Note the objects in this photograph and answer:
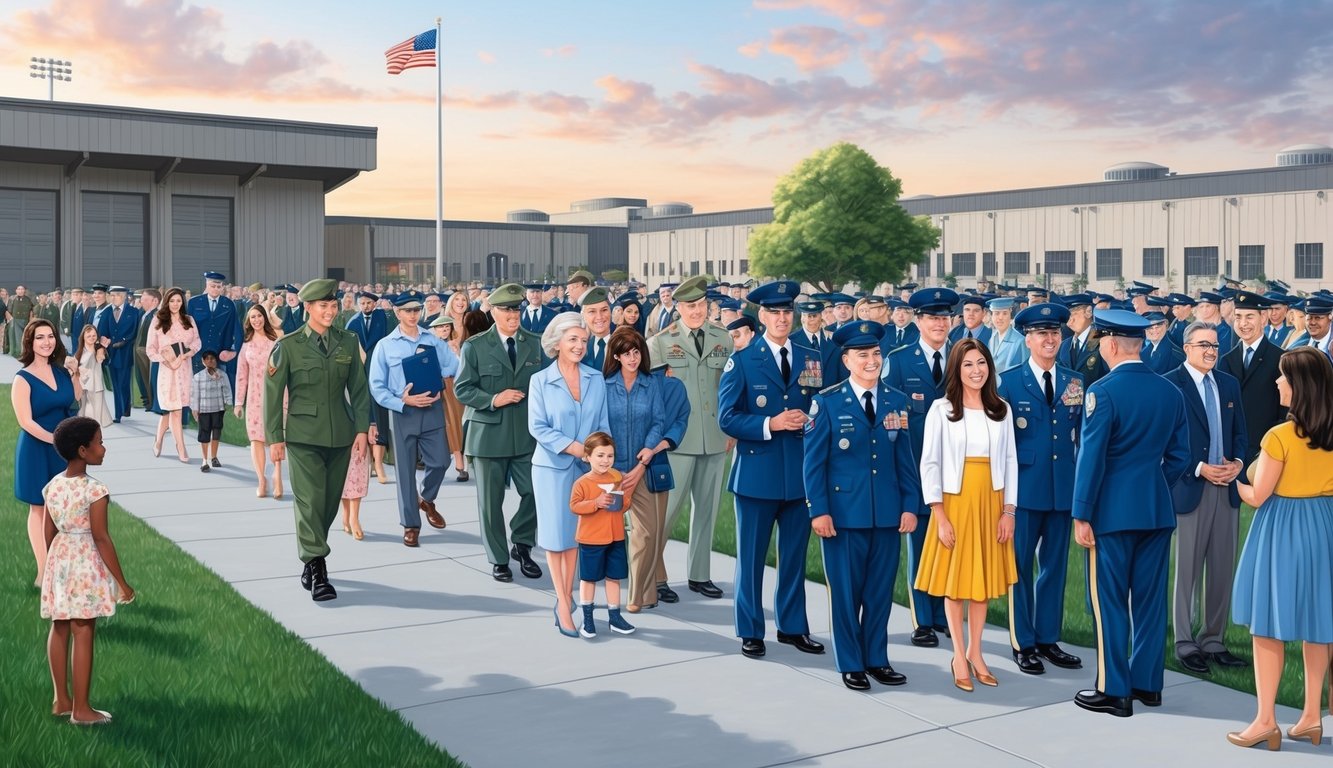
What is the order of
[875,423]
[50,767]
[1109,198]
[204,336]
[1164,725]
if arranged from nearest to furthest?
[50,767]
[1164,725]
[875,423]
[204,336]
[1109,198]

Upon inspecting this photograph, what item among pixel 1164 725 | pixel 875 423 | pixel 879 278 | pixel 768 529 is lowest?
pixel 1164 725

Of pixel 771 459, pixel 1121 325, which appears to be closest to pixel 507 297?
pixel 771 459

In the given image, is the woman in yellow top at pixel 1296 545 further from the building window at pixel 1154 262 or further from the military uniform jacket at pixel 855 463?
the building window at pixel 1154 262

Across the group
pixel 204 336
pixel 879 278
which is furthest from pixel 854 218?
pixel 204 336

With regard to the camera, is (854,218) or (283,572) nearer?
(283,572)

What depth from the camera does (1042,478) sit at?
7203mm

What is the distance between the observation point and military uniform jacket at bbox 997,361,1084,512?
7199mm

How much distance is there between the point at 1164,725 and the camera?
20.3 ft

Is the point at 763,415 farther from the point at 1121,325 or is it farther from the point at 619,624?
the point at 1121,325

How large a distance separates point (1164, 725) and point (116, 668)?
217 inches

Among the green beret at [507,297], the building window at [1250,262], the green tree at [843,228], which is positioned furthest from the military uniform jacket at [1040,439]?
the green tree at [843,228]

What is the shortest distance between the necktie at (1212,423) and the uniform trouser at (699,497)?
3204 millimetres

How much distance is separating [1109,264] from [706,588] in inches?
2254

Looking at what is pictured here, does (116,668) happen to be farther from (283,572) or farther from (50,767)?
(283,572)
